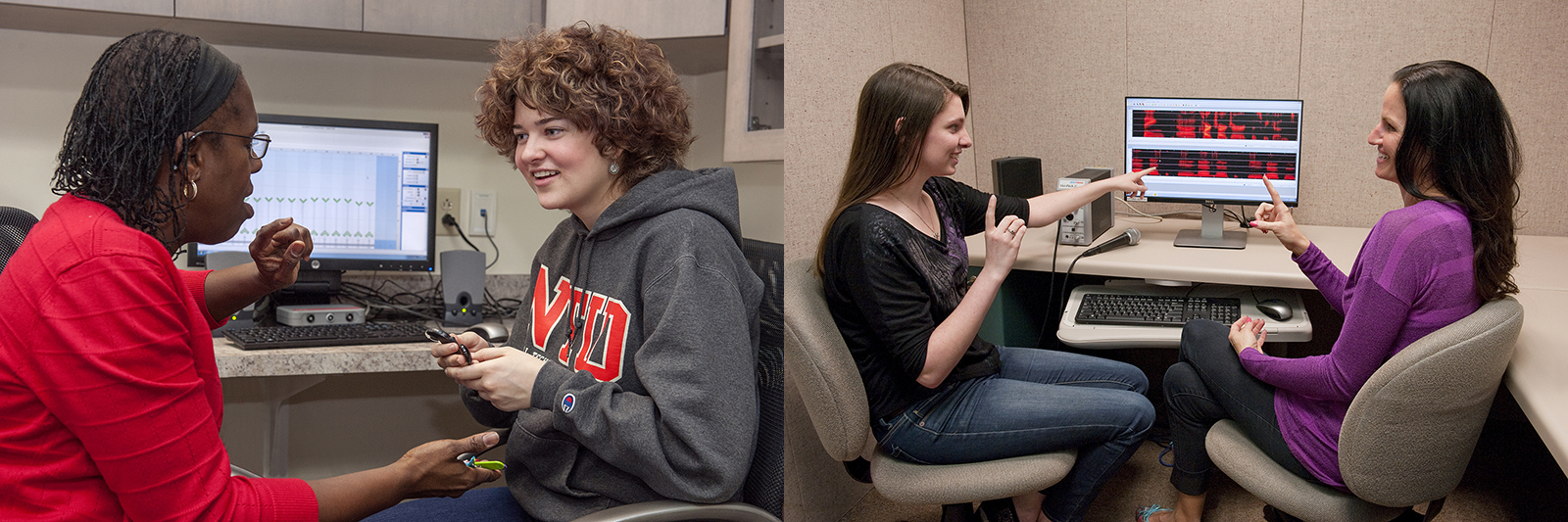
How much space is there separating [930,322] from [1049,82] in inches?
66.0

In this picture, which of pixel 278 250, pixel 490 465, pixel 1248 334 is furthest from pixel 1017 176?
pixel 278 250

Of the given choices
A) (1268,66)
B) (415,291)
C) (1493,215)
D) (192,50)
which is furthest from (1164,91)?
(192,50)

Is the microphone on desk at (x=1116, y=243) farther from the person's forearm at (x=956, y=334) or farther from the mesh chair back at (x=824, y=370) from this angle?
the mesh chair back at (x=824, y=370)

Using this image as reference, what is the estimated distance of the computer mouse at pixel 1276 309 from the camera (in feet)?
5.98

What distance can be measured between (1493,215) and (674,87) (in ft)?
4.16

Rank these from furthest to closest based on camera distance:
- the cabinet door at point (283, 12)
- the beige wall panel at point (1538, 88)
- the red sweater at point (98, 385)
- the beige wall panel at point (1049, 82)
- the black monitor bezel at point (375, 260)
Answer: the beige wall panel at point (1049, 82)
the beige wall panel at point (1538, 88)
the black monitor bezel at point (375, 260)
the cabinet door at point (283, 12)
the red sweater at point (98, 385)

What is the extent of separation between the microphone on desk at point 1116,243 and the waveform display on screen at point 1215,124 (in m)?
0.33

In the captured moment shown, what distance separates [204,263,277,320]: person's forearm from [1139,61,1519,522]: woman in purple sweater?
5.40ft

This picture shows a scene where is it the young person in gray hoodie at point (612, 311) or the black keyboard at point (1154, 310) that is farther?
the black keyboard at point (1154, 310)

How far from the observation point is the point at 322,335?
189 cm

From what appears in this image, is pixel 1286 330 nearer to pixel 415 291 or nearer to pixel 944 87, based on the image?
pixel 944 87

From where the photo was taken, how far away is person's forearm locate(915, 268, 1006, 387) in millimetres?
1439

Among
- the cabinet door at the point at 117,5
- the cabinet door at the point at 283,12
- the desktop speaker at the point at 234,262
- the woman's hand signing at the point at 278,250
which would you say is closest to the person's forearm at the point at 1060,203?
the woman's hand signing at the point at 278,250

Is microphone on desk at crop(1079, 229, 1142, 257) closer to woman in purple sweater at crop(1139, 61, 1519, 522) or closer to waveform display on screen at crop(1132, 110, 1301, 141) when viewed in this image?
waveform display on screen at crop(1132, 110, 1301, 141)
